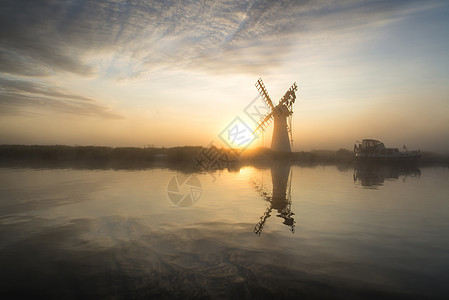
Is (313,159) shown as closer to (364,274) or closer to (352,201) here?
(352,201)

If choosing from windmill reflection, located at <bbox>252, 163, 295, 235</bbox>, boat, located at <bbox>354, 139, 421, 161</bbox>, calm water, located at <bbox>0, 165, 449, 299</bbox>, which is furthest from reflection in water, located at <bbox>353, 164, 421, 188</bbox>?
boat, located at <bbox>354, 139, 421, 161</bbox>

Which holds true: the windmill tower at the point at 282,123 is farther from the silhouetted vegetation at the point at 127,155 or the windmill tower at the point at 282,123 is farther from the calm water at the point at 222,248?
the calm water at the point at 222,248

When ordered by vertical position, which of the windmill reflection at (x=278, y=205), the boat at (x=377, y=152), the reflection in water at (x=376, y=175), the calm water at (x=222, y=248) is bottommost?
the calm water at (x=222, y=248)

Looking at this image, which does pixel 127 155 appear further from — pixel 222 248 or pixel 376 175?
pixel 222 248

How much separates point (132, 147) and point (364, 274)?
5376 centimetres

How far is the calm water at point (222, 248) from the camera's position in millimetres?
Result: 5004

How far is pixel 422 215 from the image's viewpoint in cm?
1088

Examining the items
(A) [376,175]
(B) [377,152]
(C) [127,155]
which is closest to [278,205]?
(A) [376,175]

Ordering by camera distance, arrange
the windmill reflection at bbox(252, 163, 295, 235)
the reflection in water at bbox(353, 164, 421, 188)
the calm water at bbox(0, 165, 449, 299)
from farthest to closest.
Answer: the reflection in water at bbox(353, 164, 421, 188), the windmill reflection at bbox(252, 163, 295, 235), the calm water at bbox(0, 165, 449, 299)

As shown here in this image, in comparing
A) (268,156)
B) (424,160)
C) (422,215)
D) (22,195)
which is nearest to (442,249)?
(422,215)

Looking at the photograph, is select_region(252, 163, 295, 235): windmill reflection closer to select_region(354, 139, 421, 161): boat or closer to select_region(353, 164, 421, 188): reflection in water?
select_region(353, 164, 421, 188): reflection in water

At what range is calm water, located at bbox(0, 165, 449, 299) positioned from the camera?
5.00 metres

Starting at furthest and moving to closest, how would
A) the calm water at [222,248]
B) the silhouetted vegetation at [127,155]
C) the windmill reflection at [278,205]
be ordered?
1. the silhouetted vegetation at [127,155]
2. the windmill reflection at [278,205]
3. the calm water at [222,248]

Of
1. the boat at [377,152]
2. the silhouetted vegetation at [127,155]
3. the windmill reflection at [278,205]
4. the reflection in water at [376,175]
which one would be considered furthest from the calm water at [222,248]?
the boat at [377,152]
